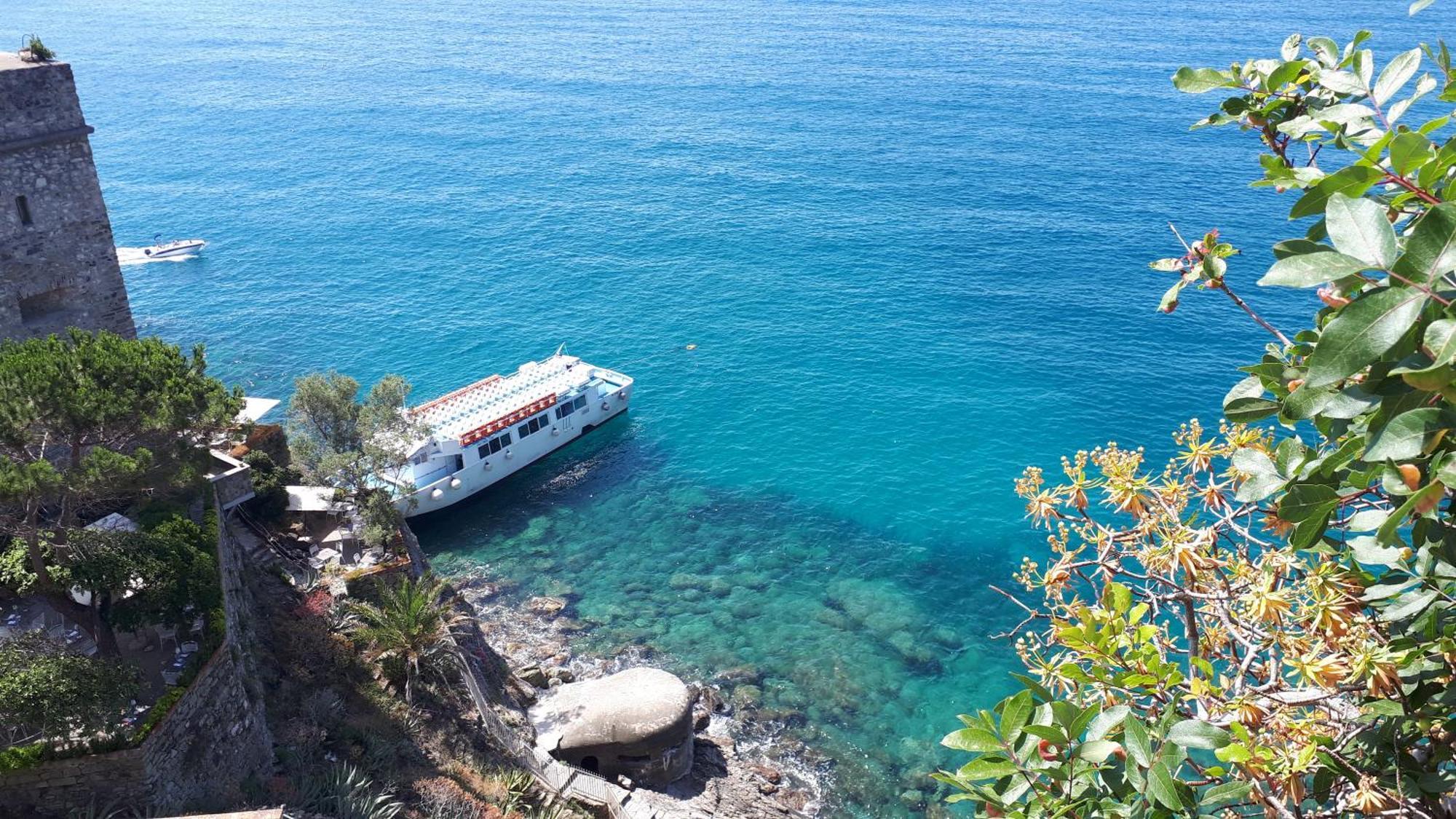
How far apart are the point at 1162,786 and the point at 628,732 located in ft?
70.9

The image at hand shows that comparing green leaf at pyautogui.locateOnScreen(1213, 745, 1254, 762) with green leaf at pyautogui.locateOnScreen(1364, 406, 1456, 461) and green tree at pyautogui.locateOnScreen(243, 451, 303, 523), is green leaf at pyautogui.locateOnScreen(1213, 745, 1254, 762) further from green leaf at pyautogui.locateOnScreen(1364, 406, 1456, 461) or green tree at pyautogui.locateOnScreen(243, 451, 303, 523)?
green tree at pyautogui.locateOnScreen(243, 451, 303, 523)

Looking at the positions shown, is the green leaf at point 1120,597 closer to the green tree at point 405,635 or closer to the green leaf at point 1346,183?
the green leaf at point 1346,183

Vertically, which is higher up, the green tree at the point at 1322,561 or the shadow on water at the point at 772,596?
the green tree at the point at 1322,561

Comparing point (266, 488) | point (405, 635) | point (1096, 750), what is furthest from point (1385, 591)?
point (266, 488)

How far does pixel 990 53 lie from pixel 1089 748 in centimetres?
11862

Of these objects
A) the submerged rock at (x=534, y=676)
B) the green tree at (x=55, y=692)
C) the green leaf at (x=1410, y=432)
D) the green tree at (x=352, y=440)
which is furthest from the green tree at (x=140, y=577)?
the green leaf at (x=1410, y=432)

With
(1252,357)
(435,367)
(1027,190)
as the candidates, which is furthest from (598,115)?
(1252,357)

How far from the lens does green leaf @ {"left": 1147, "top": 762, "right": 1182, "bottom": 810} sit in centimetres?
584

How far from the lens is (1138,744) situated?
6.18 m

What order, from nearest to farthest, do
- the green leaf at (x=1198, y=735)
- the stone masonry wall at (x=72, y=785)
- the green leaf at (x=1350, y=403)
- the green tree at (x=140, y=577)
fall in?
1. the green leaf at (x=1350, y=403)
2. the green leaf at (x=1198, y=735)
3. the stone masonry wall at (x=72, y=785)
4. the green tree at (x=140, y=577)

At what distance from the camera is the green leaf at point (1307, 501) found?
6.29 meters

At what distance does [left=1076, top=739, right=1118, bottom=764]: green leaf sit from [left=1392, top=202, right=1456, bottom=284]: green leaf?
132 inches

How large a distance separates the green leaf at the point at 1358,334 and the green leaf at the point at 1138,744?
98.7 inches

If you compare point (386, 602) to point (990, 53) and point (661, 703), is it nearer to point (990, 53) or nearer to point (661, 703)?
point (661, 703)
